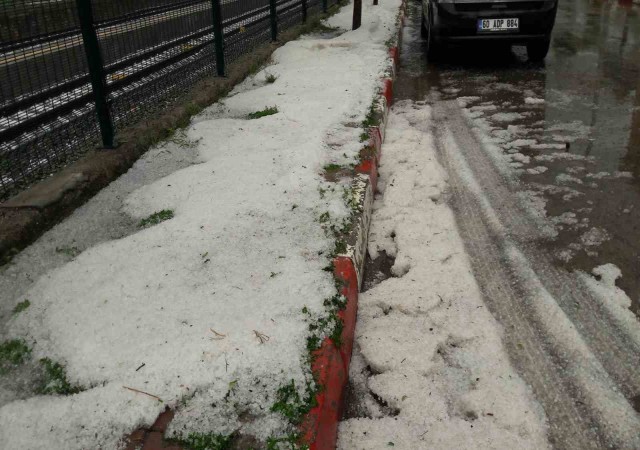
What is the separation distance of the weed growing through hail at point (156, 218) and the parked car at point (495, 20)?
17.0 ft

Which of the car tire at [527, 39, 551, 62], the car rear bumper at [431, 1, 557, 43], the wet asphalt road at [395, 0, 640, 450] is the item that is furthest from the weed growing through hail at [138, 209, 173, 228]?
the car tire at [527, 39, 551, 62]

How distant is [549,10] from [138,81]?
507cm

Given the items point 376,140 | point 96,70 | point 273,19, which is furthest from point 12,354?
point 273,19

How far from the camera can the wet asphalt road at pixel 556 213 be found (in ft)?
7.04

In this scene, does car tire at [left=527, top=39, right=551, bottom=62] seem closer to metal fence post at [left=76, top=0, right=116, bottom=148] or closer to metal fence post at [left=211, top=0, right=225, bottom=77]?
metal fence post at [left=211, top=0, right=225, bottom=77]

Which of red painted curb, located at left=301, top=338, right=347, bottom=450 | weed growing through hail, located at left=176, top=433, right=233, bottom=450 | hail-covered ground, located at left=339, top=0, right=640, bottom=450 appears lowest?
hail-covered ground, located at left=339, top=0, right=640, bottom=450

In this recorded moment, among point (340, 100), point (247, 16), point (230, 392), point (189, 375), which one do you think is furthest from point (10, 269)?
point (247, 16)

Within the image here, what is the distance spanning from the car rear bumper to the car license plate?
4cm

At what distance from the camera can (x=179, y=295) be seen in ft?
7.30

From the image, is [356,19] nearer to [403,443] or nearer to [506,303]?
[506,303]

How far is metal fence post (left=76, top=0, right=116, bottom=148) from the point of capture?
343 cm

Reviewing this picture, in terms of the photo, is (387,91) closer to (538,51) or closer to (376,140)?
(376,140)

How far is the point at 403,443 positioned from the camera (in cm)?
187

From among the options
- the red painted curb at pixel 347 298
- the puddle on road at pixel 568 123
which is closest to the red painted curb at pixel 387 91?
the puddle on road at pixel 568 123
